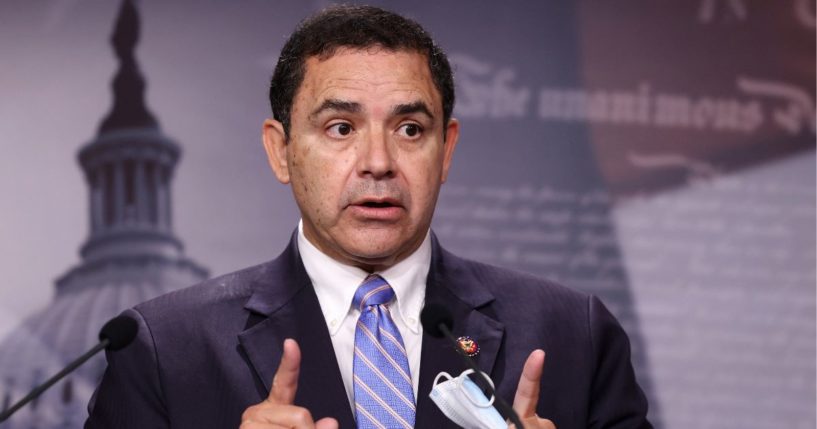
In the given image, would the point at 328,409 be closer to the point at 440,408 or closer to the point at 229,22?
the point at 440,408

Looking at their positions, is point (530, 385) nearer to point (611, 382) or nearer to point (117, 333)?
point (611, 382)

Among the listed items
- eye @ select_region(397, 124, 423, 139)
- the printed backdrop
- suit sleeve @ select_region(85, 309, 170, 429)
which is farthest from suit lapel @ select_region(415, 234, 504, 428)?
the printed backdrop

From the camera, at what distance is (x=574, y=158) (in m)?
4.11

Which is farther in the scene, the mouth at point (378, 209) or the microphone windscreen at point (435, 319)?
Result: the mouth at point (378, 209)

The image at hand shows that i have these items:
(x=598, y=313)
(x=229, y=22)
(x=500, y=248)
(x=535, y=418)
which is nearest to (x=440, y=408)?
(x=535, y=418)

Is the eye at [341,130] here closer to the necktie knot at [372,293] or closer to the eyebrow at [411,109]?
the eyebrow at [411,109]

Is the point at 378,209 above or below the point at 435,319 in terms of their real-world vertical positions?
above

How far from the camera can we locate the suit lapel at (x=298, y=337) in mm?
1969

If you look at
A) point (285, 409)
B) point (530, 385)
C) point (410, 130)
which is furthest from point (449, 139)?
point (285, 409)

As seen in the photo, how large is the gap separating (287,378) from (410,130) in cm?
53

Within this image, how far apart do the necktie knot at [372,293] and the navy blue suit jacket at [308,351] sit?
0.07 meters

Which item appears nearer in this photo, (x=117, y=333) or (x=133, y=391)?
(x=117, y=333)

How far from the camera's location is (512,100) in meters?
4.12

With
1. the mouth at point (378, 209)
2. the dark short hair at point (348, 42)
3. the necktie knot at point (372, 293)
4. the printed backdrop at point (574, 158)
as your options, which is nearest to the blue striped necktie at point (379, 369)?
the necktie knot at point (372, 293)
